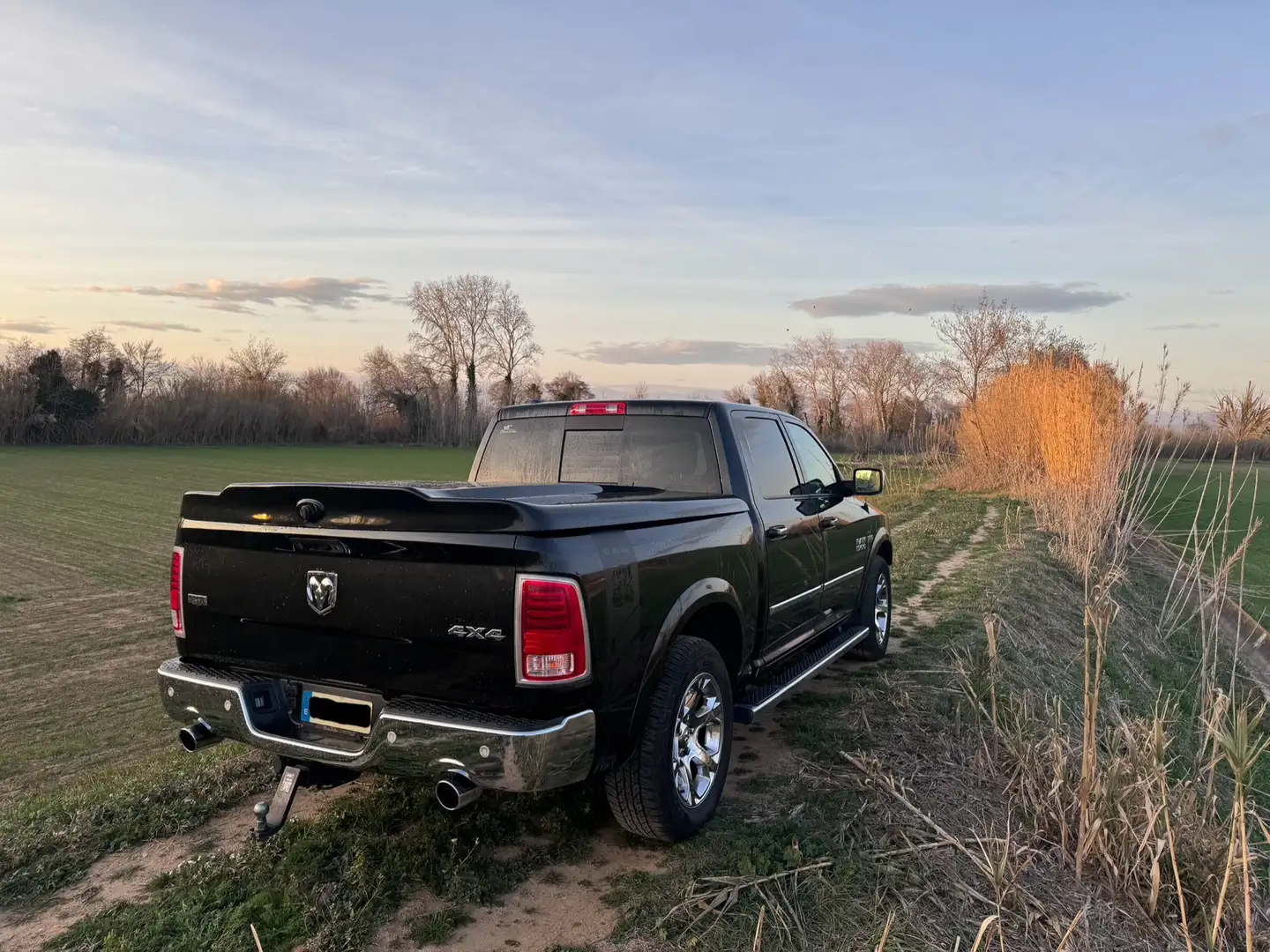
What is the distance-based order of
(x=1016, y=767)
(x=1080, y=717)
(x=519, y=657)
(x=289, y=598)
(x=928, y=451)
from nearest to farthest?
(x=519, y=657), (x=289, y=598), (x=1016, y=767), (x=1080, y=717), (x=928, y=451)

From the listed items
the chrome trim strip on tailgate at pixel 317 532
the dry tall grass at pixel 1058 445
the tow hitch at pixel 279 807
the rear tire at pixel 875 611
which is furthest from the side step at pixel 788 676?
the tow hitch at pixel 279 807

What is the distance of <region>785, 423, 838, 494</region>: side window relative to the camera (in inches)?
229

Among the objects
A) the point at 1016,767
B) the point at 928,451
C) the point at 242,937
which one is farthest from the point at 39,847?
the point at 928,451

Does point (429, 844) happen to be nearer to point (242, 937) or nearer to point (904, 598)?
point (242, 937)

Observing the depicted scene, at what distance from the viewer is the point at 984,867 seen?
3.80m

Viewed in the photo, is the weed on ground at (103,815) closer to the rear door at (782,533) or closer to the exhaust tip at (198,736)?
the exhaust tip at (198,736)

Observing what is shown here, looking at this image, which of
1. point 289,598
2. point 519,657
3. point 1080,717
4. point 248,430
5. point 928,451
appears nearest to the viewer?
point 519,657

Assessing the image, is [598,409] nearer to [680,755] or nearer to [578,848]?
[680,755]

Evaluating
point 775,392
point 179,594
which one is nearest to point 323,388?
point 775,392

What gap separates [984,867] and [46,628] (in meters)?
10.9

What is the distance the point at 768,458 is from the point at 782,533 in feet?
1.71

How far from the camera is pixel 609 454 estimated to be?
5.05 meters

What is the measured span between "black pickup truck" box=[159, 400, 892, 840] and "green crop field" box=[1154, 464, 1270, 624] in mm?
3044

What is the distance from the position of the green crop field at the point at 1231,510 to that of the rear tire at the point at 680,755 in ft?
9.93
